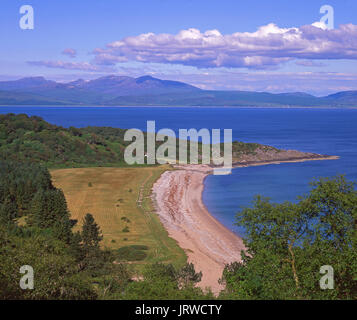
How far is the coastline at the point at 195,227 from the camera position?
28.9 meters

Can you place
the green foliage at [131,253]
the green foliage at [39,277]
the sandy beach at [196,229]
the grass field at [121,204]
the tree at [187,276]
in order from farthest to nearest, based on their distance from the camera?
1. the grass field at [121,204]
2. the sandy beach at [196,229]
3. the green foliage at [131,253]
4. the tree at [187,276]
5. the green foliage at [39,277]

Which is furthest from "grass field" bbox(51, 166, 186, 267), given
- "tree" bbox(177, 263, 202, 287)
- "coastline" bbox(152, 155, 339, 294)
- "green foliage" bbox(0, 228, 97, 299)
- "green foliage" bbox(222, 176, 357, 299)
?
"green foliage" bbox(222, 176, 357, 299)

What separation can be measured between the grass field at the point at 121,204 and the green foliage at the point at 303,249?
45.8 ft

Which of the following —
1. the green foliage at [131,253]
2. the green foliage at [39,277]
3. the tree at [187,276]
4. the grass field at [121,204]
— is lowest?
the grass field at [121,204]

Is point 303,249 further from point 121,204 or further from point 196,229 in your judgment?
point 121,204

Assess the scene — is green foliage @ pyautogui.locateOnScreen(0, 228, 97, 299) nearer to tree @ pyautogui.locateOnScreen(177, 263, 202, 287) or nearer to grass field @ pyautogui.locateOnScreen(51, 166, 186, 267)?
tree @ pyautogui.locateOnScreen(177, 263, 202, 287)

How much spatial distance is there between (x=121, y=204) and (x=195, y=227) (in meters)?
10.7

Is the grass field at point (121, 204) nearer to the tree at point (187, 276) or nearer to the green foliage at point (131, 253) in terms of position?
the green foliage at point (131, 253)

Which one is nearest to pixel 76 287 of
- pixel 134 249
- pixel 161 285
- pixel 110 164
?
pixel 161 285

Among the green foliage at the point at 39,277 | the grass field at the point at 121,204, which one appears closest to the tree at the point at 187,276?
the grass field at the point at 121,204

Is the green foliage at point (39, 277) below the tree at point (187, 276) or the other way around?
the other way around
